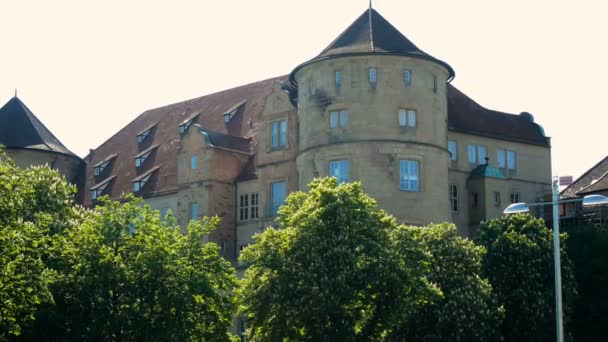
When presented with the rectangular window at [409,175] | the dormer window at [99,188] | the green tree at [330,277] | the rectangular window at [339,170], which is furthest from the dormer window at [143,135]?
the green tree at [330,277]

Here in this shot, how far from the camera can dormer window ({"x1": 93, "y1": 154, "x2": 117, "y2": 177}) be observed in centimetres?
8675

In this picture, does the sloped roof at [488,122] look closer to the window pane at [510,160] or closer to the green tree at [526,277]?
the window pane at [510,160]

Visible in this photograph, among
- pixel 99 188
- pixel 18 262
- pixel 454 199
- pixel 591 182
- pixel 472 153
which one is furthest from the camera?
pixel 99 188

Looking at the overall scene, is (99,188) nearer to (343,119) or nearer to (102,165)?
(102,165)

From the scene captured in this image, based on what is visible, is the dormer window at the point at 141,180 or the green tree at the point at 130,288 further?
the dormer window at the point at 141,180

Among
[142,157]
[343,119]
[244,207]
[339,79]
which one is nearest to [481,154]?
[343,119]

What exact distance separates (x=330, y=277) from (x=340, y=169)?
18.2 m

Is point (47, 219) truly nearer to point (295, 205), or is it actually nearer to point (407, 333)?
point (295, 205)

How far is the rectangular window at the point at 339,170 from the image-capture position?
200ft

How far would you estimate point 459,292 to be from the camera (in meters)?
48.6

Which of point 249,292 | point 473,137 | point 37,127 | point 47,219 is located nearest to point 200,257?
point 249,292

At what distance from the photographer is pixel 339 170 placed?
201 feet

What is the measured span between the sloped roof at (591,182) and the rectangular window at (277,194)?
18055 mm

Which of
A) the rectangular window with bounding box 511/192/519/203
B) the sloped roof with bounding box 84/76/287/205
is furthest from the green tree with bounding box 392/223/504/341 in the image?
the sloped roof with bounding box 84/76/287/205
